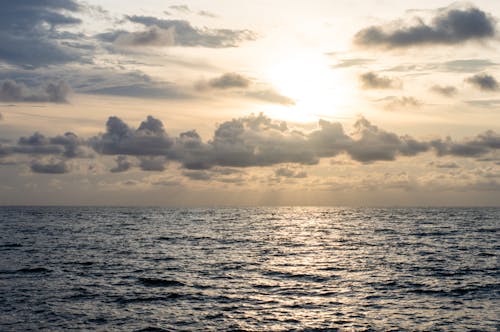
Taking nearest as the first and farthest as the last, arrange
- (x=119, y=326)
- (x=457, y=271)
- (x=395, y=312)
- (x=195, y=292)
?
(x=119, y=326)
(x=395, y=312)
(x=195, y=292)
(x=457, y=271)

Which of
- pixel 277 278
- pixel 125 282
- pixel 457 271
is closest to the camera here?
pixel 125 282

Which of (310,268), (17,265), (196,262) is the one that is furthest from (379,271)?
(17,265)

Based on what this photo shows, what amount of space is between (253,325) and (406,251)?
47.0 metres

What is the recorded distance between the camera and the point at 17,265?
53.7m

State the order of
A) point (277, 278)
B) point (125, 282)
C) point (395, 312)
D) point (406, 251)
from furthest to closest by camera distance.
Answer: point (406, 251)
point (277, 278)
point (125, 282)
point (395, 312)

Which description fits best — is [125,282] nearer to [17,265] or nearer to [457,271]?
[17,265]

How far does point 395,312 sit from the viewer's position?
32969 mm

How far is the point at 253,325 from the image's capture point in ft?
97.3

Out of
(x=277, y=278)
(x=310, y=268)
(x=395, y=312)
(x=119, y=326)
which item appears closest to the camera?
(x=119, y=326)

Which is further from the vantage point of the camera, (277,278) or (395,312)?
(277,278)

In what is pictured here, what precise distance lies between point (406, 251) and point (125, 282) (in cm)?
4487

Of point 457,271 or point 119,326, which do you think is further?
point 457,271

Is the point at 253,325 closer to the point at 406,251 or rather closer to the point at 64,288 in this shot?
the point at 64,288

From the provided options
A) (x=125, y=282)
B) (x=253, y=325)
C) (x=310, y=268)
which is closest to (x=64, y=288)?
(x=125, y=282)
